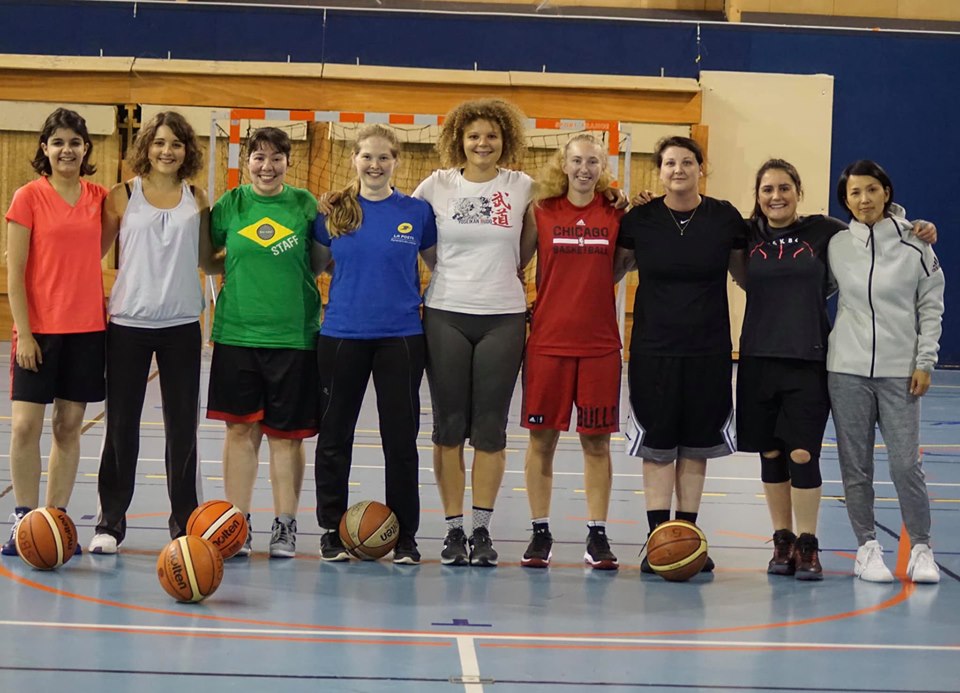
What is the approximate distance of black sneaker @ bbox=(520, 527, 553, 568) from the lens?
509cm

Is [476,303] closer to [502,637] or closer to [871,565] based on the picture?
[502,637]

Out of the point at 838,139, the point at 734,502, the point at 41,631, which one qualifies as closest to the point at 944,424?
the point at 734,502

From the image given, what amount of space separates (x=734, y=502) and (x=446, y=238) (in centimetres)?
249

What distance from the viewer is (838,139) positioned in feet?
47.2

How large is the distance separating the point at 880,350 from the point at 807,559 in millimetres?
879

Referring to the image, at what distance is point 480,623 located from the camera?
424 cm

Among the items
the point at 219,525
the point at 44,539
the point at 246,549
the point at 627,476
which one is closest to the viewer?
the point at 44,539

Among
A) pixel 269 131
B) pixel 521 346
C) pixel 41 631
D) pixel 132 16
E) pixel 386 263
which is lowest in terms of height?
pixel 41 631

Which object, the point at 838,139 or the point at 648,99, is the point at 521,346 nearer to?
the point at 648,99

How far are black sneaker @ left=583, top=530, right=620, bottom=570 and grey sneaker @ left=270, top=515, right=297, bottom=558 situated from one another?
3.98 feet

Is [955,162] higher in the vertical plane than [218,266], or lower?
higher

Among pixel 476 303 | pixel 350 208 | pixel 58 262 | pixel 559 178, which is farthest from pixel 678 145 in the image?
pixel 58 262

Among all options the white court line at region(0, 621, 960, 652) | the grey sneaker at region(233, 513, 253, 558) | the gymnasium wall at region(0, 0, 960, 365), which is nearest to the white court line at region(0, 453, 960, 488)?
the grey sneaker at region(233, 513, 253, 558)

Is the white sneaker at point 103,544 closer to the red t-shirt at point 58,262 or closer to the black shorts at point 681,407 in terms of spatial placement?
the red t-shirt at point 58,262
